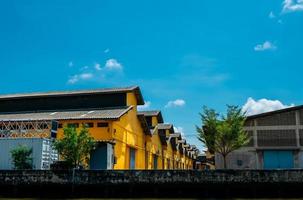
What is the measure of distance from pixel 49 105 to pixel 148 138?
13.1m

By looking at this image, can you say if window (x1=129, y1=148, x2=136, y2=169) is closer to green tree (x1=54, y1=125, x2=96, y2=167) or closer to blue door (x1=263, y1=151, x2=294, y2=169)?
green tree (x1=54, y1=125, x2=96, y2=167)

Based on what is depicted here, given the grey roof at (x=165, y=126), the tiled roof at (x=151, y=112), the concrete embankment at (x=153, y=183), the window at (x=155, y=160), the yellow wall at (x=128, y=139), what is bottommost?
the concrete embankment at (x=153, y=183)

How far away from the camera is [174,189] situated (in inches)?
923

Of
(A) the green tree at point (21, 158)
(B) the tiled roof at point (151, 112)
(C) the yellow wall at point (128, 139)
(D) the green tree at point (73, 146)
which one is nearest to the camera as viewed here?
(D) the green tree at point (73, 146)

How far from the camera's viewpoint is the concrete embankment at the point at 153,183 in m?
22.7

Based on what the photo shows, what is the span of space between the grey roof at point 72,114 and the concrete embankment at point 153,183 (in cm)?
909

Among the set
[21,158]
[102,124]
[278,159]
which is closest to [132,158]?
[102,124]

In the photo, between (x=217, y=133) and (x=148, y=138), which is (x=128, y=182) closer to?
(x=217, y=133)

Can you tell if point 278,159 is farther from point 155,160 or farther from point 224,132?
point 155,160

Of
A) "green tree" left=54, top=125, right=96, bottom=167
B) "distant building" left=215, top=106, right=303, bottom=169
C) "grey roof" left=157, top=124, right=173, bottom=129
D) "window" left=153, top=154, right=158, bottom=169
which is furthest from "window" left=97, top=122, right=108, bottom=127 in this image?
"grey roof" left=157, top=124, right=173, bottom=129

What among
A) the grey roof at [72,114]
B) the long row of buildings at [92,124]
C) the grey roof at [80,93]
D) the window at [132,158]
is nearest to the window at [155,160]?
the long row of buildings at [92,124]

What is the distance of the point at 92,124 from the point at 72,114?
145 inches

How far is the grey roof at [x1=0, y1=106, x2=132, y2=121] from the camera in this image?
110 feet

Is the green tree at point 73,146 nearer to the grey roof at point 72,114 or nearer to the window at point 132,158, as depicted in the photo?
the grey roof at point 72,114
